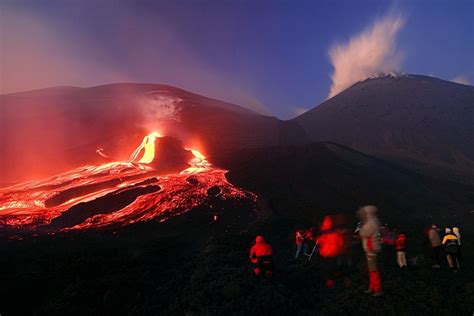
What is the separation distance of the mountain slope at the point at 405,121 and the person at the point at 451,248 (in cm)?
4493

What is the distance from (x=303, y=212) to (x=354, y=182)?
1116 cm

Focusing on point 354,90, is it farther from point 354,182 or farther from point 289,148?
point 354,182

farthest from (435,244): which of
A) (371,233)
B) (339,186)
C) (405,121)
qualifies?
(405,121)

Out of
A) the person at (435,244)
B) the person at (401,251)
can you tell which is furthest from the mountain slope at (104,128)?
the person at (435,244)

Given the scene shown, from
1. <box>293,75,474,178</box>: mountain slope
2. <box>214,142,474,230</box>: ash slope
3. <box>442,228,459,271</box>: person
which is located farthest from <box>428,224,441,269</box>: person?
<box>293,75,474,178</box>: mountain slope

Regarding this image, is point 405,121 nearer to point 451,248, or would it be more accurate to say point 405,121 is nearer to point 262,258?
point 451,248

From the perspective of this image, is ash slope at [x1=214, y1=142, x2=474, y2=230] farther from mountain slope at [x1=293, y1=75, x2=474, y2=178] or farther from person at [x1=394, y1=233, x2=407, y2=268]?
mountain slope at [x1=293, y1=75, x2=474, y2=178]

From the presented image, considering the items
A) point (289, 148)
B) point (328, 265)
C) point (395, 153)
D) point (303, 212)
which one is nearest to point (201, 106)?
point (289, 148)

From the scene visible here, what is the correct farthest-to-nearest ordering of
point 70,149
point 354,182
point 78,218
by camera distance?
point 70,149 → point 354,182 → point 78,218

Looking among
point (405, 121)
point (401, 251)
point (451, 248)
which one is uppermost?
point (405, 121)

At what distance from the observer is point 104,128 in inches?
1859

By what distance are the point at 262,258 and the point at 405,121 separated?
245ft

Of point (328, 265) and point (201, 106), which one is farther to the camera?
point (201, 106)

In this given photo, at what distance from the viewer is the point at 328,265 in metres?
11.8
